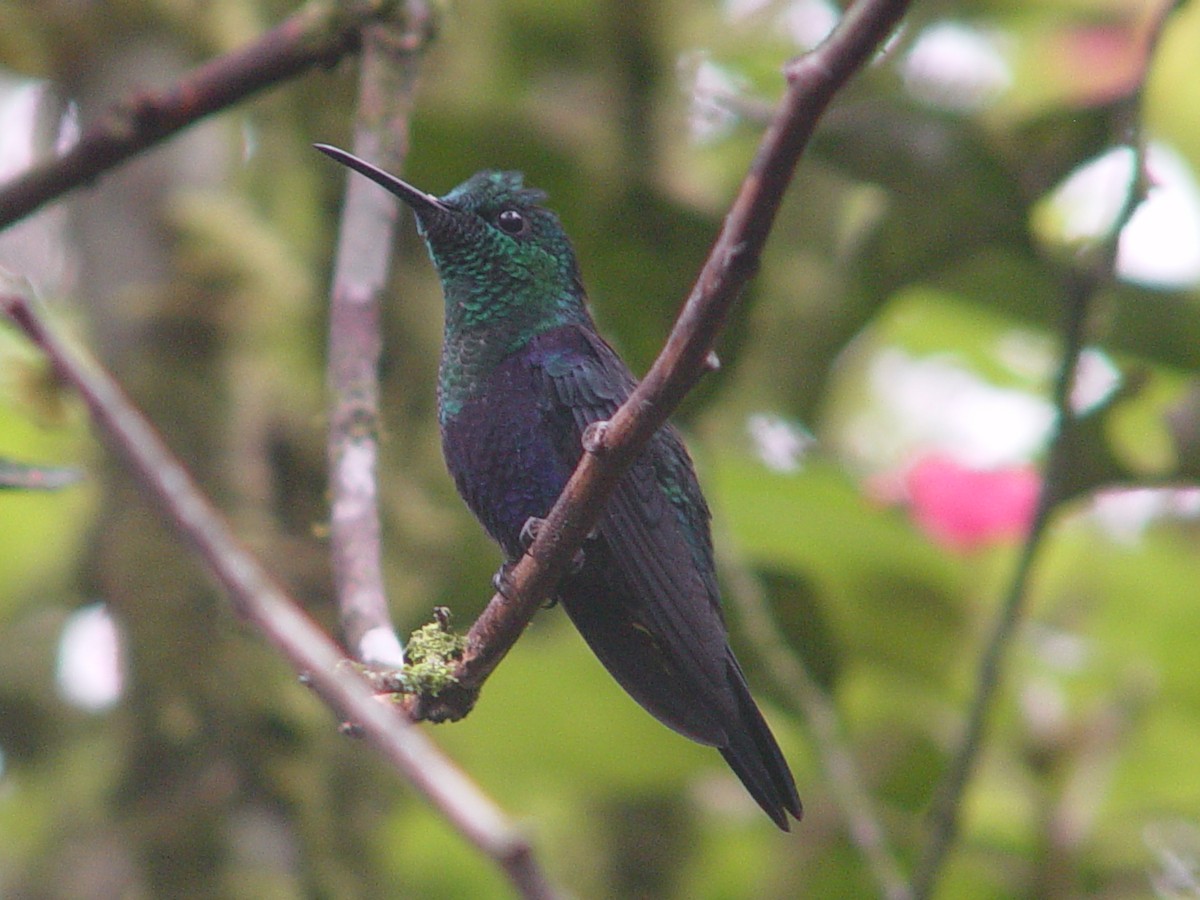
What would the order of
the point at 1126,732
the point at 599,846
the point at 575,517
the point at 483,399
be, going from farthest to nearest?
the point at 599,846, the point at 1126,732, the point at 483,399, the point at 575,517

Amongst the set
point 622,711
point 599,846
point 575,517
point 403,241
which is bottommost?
point 599,846

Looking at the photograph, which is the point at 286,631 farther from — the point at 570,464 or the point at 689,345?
the point at 570,464

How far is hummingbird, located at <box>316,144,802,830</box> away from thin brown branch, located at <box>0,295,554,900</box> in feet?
2.82

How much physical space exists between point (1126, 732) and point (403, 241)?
220 centimetres

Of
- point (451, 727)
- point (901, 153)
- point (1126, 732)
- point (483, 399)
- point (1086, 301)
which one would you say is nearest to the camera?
point (483, 399)

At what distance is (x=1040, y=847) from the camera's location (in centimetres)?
306

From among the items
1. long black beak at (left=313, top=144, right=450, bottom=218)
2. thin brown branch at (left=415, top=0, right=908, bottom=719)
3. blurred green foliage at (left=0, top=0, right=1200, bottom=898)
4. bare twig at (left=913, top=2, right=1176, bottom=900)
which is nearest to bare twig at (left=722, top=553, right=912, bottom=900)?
blurred green foliage at (left=0, top=0, right=1200, bottom=898)

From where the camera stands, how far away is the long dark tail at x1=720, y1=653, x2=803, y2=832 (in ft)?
6.36

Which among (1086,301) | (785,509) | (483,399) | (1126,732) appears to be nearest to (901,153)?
(1086,301)

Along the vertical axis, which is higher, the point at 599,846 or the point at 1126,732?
the point at 1126,732

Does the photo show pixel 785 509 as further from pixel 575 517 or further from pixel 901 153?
pixel 575 517

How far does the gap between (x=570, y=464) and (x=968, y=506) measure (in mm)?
1393

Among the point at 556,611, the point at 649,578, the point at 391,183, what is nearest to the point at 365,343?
the point at 391,183

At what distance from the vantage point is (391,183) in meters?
2.00
